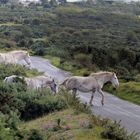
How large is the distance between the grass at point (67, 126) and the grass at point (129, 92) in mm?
14683

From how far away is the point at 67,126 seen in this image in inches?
912

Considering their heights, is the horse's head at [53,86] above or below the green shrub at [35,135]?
below

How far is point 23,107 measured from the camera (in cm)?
2678

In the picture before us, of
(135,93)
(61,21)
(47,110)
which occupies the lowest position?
(61,21)

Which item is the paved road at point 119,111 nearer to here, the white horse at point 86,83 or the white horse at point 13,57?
the white horse at point 86,83

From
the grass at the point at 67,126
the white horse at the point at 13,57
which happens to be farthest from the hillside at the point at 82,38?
the grass at the point at 67,126

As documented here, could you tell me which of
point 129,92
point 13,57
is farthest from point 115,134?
point 13,57

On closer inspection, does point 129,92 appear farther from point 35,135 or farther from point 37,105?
point 35,135

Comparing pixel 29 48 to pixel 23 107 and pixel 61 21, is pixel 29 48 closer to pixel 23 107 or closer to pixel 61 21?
pixel 61 21

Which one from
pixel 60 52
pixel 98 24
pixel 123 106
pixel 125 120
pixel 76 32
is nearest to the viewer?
pixel 125 120

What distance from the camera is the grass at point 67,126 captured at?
70.0 feet

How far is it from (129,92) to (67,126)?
20.3 metres

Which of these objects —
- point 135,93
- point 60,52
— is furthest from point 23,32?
point 135,93

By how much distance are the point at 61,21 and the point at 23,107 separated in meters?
145
